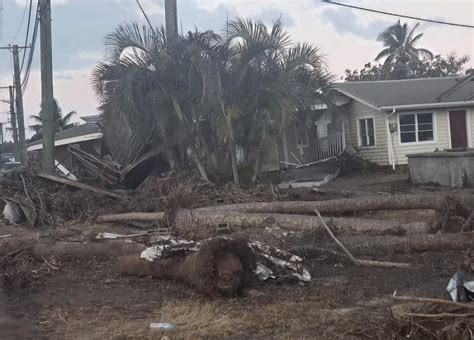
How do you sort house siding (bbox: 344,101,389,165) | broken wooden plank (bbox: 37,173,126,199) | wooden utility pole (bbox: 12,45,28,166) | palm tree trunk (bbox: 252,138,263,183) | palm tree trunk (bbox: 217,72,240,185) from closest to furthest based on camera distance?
broken wooden plank (bbox: 37,173,126,199), palm tree trunk (bbox: 217,72,240,185), palm tree trunk (bbox: 252,138,263,183), house siding (bbox: 344,101,389,165), wooden utility pole (bbox: 12,45,28,166)

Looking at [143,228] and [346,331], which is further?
[143,228]

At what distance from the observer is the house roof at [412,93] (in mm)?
24359

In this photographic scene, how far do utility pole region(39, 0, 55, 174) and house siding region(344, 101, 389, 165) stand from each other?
12.7 metres

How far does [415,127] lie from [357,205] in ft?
49.8

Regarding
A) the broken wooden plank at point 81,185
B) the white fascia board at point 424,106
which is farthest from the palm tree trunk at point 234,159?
the white fascia board at point 424,106

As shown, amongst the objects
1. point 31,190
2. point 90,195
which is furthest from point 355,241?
point 31,190

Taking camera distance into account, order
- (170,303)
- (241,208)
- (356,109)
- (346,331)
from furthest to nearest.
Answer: (356,109), (241,208), (170,303), (346,331)

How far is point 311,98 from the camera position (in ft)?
63.1

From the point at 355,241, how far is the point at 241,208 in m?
3.65

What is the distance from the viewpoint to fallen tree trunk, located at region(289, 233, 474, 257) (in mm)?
8352

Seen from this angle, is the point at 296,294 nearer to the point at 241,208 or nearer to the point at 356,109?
the point at 241,208

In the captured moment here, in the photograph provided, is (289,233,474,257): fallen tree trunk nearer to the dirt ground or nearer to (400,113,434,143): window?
the dirt ground

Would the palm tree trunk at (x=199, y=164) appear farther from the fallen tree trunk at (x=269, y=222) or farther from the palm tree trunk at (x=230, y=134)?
the fallen tree trunk at (x=269, y=222)

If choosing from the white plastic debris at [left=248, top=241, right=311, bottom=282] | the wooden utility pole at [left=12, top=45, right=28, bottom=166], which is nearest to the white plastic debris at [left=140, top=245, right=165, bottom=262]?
the white plastic debris at [left=248, top=241, right=311, bottom=282]
